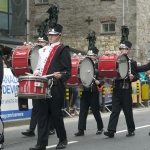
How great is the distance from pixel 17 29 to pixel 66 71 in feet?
56.4

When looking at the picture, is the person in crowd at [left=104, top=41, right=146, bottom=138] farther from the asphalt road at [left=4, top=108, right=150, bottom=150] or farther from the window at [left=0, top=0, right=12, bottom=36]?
the window at [left=0, top=0, right=12, bottom=36]

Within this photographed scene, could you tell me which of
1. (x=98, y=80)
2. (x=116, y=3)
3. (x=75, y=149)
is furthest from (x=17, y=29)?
(x=75, y=149)

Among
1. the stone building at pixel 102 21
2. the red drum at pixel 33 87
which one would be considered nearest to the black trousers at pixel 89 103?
the red drum at pixel 33 87

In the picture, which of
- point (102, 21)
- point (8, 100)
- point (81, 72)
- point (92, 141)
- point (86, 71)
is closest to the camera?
point (92, 141)

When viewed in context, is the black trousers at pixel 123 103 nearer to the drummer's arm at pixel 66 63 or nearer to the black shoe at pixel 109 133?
the black shoe at pixel 109 133

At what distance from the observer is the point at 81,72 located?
38.4 ft

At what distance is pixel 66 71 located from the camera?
9.30 metres

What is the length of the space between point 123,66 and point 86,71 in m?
0.87

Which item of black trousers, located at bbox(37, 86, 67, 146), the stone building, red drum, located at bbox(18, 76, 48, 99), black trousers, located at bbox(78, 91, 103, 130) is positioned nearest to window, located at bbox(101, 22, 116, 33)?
the stone building

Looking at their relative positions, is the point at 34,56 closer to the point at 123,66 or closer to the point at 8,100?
the point at 123,66

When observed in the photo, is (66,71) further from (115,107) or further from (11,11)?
(11,11)

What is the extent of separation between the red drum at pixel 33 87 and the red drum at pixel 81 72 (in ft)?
9.19

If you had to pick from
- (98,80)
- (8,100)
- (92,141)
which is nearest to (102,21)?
(8,100)

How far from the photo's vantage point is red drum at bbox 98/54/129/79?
462 inches
